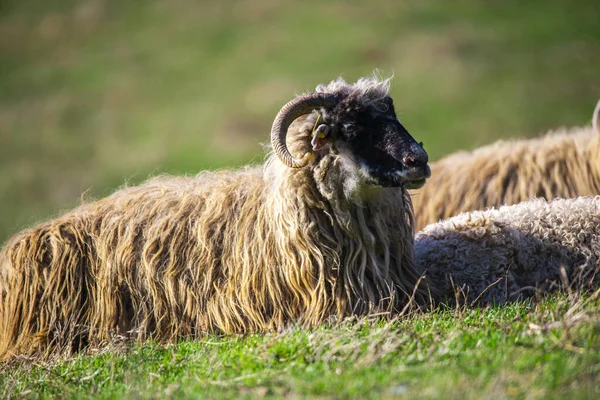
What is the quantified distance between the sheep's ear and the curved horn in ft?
0.50

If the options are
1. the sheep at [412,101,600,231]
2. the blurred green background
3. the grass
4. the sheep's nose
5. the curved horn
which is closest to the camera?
the sheep's nose

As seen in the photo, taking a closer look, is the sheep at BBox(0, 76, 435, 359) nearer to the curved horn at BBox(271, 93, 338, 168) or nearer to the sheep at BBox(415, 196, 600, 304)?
the curved horn at BBox(271, 93, 338, 168)

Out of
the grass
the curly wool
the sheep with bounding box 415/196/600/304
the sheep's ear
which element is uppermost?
the grass

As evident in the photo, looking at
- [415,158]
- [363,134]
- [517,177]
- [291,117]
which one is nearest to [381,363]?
[415,158]

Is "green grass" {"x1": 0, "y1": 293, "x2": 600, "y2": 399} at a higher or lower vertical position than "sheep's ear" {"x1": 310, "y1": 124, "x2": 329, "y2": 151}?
lower

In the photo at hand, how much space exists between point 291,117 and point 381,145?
0.89 meters

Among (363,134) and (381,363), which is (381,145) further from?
(381,363)

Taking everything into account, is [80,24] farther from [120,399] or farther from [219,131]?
[120,399]

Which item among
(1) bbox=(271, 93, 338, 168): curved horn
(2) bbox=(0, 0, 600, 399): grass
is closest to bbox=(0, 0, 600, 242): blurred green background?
(2) bbox=(0, 0, 600, 399): grass

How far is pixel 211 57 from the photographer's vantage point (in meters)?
43.5

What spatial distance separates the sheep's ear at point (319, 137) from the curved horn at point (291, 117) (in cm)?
15

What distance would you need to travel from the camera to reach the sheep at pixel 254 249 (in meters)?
7.50

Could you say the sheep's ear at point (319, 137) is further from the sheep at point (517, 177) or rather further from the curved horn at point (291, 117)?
the sheep at point (517, 177)

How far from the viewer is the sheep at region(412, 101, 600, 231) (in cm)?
1137
